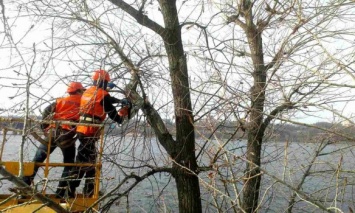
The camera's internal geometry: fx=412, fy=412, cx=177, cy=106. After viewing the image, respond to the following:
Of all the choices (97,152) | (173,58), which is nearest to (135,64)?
(173,58)

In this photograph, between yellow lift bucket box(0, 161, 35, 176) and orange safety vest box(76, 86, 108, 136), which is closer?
orange safety vest box(76, 86, 108, 136)

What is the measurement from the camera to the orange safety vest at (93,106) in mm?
5445

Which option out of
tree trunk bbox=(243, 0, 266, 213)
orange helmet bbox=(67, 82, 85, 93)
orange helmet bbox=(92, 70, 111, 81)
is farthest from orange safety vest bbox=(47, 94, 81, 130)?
tree trunk bbox=(243, 0, 266, 213)

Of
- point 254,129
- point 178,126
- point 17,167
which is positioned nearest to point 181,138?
point 178,126

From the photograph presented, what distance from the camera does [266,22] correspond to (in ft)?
20.3

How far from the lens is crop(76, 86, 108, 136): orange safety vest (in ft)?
17.9

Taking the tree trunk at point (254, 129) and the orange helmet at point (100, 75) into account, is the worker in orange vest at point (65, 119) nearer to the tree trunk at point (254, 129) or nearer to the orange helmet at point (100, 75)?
the orange helmet at point (100, 75)

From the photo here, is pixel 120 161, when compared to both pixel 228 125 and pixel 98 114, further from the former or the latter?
pixel 228 125

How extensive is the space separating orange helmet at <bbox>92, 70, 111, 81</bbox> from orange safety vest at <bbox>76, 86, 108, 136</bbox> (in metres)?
0.14

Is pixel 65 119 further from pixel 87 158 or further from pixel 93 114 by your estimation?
pixel 87 158

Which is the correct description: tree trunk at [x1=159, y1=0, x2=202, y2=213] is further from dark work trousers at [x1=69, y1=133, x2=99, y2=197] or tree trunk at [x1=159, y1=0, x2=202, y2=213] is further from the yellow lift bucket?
the yellow lift bucket

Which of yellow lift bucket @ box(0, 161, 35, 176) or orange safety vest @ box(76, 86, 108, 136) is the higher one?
orange safety vest @ box(76, 86, 108, 136)

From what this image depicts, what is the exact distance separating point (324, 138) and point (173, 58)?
2279 millimetres

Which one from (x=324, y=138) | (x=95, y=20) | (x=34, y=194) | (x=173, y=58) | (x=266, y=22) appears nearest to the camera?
(x=34, y=194)
